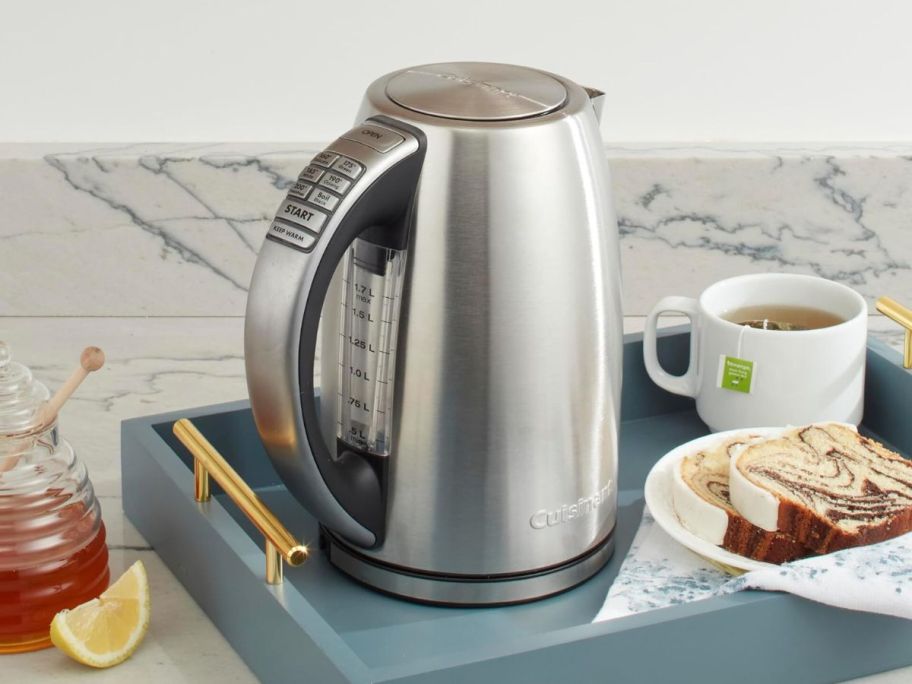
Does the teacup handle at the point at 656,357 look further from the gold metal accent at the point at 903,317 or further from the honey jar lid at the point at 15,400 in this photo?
the honey jar lid at the point at 15,400

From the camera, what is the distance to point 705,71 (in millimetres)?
1290

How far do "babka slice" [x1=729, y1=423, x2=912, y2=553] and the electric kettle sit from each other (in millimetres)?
86

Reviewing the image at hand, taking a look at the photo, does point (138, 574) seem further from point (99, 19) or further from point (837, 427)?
point (99, 19)

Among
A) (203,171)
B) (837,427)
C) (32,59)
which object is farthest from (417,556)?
(32,59)

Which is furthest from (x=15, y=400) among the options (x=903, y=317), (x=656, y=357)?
(x=903, y=317)

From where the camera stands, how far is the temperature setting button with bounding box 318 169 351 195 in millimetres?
685

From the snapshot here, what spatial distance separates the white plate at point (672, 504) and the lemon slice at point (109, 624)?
28 centimetres

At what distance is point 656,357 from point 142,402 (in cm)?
37

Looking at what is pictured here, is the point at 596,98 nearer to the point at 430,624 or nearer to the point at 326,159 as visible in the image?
the point at 326,159

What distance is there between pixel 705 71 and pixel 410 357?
0.63m

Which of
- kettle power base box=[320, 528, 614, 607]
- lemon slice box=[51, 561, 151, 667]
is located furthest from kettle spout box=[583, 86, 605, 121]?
lemon slice box=[51, 561, 151, 667]

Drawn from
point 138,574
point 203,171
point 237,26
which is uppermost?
point 237,26

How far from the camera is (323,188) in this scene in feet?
2.26

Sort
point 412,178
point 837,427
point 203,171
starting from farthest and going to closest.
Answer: point 203,171
point 837,427
point 412,178
